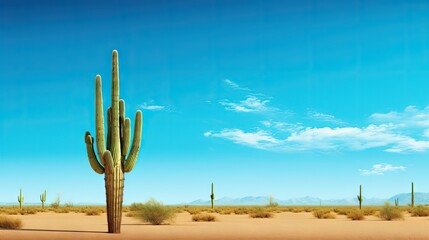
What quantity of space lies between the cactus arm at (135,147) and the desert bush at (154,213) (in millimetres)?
8298

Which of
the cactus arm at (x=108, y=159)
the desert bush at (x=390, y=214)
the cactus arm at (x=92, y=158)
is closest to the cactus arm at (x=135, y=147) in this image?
the cactus arm at (x=108, y=159)

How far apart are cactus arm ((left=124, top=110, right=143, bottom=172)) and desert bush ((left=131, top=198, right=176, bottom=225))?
8298 mm

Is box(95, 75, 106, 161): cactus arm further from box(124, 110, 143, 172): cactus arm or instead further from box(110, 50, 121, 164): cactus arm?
box(124, 110, 143, 172): cactus arm

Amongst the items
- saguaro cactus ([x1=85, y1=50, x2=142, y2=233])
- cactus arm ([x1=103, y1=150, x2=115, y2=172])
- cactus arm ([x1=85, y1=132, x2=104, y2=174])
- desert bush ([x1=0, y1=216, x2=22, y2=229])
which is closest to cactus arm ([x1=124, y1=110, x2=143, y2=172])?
saguaro cactus ([x1=85, y1=50, x2=142, y2=233])

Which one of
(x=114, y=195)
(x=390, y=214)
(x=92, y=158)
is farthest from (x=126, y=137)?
(x=390, y=214)

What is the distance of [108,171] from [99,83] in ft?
11.7

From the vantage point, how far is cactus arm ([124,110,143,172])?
2328 cm

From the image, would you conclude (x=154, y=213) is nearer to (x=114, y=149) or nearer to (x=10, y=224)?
(x=10, y=224)

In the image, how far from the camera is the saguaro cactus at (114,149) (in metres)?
22.7

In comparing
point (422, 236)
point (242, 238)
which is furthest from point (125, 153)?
point (422, 236)

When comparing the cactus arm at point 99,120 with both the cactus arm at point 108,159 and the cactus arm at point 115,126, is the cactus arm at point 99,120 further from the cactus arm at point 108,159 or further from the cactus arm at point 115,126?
the cactus arm at point 115,126

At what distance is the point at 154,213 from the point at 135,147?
→ 27.8ft

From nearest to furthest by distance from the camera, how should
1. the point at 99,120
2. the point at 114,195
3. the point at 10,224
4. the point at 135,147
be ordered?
the point at 99,120 < the point at 114,195 < the point at 135,147 < the point at 10,224

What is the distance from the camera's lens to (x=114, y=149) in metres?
22.8
